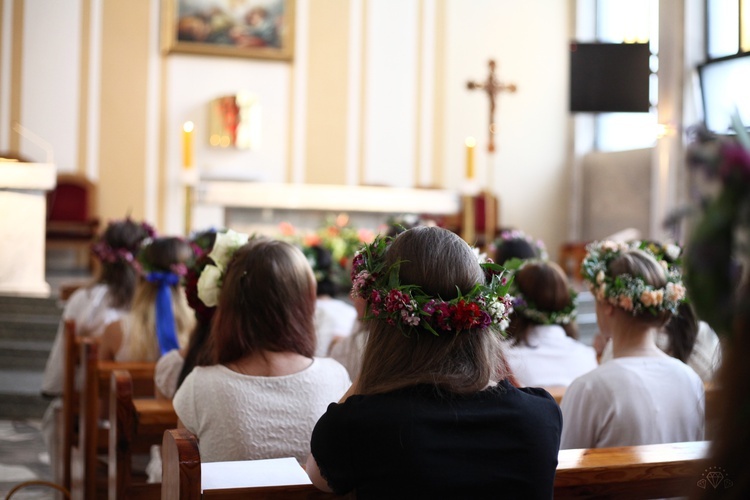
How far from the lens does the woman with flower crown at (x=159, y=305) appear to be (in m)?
3.57

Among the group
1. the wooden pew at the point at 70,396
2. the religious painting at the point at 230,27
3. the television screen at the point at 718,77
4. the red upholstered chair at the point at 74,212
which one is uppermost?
the religious painting at the point at 230,27

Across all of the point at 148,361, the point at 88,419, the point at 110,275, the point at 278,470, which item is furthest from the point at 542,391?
the point at 110,275

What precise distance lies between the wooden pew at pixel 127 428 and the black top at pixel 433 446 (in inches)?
38.8

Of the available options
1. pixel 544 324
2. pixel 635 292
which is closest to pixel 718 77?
pixel 544 324

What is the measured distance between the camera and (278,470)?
168 centimetres

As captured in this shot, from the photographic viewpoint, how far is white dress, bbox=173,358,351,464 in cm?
215

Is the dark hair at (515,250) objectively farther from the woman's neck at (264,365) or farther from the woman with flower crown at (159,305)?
the woman's neck at (264,365)

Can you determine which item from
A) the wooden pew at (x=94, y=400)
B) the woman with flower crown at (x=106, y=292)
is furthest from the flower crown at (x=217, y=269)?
the woman with flower crown at (x=106, y=292)

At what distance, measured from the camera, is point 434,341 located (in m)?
1.58

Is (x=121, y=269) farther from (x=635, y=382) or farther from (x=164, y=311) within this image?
(x=635, y=382)

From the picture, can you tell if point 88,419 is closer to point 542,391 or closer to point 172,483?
point 172,483

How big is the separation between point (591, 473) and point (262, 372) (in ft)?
2.84

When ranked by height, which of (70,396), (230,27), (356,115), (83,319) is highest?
(230,27)

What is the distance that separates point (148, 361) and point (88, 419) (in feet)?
1.49
